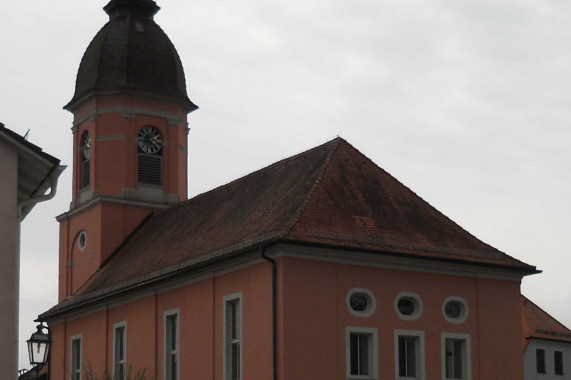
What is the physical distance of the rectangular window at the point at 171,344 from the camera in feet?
117

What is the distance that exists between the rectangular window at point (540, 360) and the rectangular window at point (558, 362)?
749 mm

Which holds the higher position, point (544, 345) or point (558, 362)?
point (544, 345)

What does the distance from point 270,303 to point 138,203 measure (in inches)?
608

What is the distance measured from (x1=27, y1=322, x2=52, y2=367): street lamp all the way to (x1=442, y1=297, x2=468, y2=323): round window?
14.1 m

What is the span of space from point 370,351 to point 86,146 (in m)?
19.0

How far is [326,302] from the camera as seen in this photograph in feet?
102

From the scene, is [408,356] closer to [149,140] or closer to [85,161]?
[149,140]

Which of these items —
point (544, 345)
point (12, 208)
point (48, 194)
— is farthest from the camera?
point (544, 345)

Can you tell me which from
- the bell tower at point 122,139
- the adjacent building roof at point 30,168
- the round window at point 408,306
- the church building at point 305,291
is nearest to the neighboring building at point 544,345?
the bell tower at point 122,139

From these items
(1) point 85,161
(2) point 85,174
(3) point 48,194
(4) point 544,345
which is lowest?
(4) point 544,345

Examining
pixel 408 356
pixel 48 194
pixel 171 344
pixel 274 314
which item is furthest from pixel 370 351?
pixel 48 194

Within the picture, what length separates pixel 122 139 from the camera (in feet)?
149

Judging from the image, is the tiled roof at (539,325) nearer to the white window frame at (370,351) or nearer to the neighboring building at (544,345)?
the neighboring building at (544,345)

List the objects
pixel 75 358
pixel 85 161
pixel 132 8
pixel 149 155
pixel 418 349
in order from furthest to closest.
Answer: pixel 132 8, pixel 85 161, pixel 149 155, pixel 75 358, pixel 418 349
